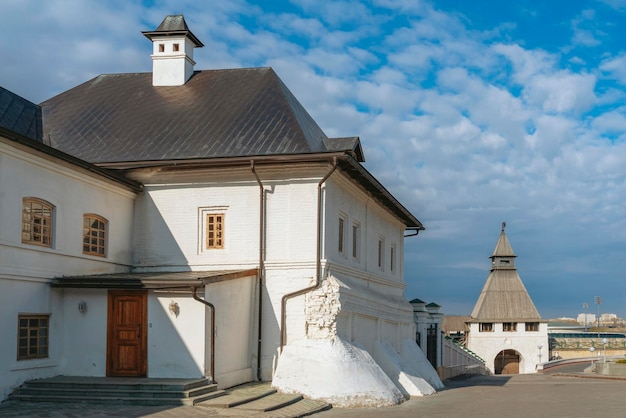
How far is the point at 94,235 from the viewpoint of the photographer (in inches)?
777

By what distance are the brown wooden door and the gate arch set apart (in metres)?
57.2

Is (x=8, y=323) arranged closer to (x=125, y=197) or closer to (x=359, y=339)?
(x=125, y=197)

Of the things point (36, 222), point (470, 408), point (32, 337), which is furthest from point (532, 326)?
point (36, 222)

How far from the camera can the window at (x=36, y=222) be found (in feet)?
55.6

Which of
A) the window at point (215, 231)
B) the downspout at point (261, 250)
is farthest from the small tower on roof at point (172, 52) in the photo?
the downspout at point (261, 250)

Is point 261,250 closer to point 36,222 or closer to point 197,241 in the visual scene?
point 197,241

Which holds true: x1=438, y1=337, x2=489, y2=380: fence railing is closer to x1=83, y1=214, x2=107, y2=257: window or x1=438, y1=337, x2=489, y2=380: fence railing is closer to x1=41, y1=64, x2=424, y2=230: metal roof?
x1=41, y1=64, x2=424, y2=230: metal roof

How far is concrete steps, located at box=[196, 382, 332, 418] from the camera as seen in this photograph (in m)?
15.8

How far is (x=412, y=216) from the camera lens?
97.2ft

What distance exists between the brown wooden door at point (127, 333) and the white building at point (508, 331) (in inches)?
2199

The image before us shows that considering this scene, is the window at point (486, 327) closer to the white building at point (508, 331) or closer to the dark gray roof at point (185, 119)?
the white building at point (508, 331)

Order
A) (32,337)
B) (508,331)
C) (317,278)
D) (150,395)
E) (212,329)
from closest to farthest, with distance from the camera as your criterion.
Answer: (150,395) < (32,337) < (212,329) < (317,278) < (508,331)

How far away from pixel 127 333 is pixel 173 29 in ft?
39.6

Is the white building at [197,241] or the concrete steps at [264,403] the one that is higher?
the white building at [197,241]
